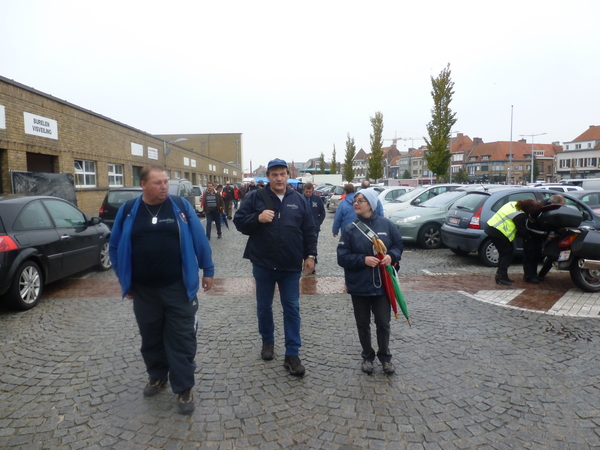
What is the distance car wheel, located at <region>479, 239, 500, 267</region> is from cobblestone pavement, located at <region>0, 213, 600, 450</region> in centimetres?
307

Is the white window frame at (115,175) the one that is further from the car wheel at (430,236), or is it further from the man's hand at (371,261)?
the man's hand at (371,261)

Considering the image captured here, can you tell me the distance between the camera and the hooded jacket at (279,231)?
388 centimetres

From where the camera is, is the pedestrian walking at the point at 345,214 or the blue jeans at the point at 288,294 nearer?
the blue jeans at the point at 288,294

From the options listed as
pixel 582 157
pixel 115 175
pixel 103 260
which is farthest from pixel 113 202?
pixel 582 157

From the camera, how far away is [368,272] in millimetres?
3848

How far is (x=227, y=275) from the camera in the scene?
8461 millimetres

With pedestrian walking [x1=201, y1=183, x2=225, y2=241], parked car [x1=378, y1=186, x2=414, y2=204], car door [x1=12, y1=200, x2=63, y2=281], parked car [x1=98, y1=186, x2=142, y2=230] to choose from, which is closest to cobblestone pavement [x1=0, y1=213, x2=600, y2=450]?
car door [x1=12, y1=200, x2=63, y2=281]

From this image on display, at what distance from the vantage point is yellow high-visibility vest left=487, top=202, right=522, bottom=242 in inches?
283

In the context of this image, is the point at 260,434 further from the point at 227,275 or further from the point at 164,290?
the point at 227,275

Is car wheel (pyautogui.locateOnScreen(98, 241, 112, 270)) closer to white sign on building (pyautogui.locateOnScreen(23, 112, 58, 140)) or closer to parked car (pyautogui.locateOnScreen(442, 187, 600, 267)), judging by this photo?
parked car (pyautogui.locateOnScreen(442, 187, 600, 267))

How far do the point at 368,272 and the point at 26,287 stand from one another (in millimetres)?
4747

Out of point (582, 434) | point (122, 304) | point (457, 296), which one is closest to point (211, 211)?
point (122, 304)

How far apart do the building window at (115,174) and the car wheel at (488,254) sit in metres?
19.8

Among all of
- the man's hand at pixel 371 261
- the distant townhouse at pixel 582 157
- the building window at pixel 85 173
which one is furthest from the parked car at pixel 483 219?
the distant townhouse at pixel 582 157
